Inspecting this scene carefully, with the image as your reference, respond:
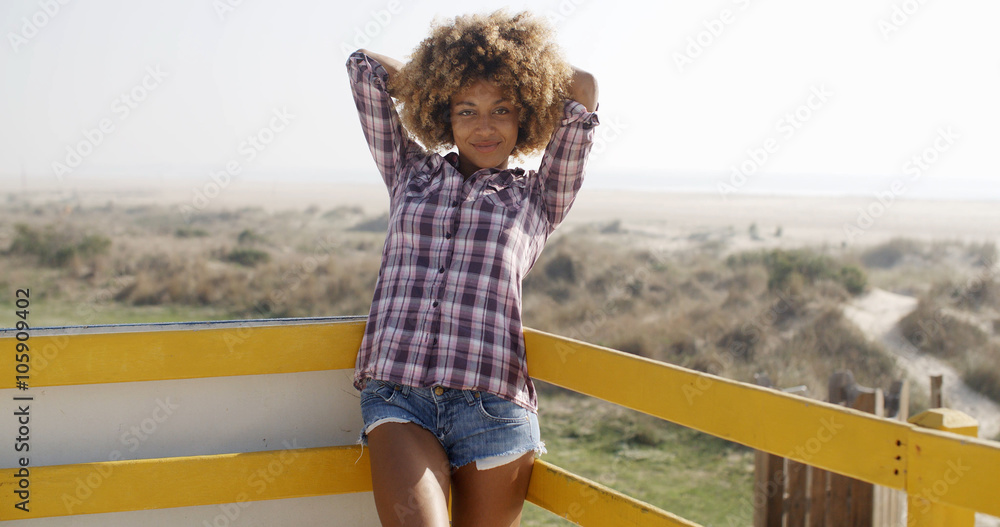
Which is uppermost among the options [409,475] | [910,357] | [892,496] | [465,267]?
[465,267]

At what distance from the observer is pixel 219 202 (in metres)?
44.5

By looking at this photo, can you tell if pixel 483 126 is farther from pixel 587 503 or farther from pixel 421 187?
pixel 587 503

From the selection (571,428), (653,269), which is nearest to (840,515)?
(571,428)

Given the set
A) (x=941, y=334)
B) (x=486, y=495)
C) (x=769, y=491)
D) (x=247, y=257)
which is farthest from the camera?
(x=247, y=257)

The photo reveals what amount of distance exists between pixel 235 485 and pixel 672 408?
1.17 metres

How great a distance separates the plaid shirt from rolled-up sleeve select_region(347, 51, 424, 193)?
9 centimetres

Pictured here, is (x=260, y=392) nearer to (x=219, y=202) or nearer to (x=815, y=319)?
(x=815, y=319)

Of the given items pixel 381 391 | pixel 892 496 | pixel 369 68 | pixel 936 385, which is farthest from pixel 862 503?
pixel 369 68

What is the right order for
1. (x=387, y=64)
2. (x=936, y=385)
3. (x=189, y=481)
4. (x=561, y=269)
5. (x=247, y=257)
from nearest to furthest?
(x=189, y=481)
(x=387, y=64)
(x=936, y=385)
(x=561, y=269)
(x=247, y=257)

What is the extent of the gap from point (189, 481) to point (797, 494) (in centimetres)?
502

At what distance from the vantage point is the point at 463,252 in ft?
6.33

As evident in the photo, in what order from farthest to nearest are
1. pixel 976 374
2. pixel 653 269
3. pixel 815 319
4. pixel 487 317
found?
1. pixel 653 269
2. pixel 815 319
3. pixel 976 374
4. pixel 487 317

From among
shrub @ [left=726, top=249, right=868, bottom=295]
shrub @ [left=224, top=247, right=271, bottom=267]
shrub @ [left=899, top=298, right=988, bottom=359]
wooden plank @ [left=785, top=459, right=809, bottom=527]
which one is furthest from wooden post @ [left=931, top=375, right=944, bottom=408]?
shrub @ [left=224, top=247, right=271, bottom=267]

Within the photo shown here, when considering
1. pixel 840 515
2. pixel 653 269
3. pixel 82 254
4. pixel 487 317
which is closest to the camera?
pixel 487 317
